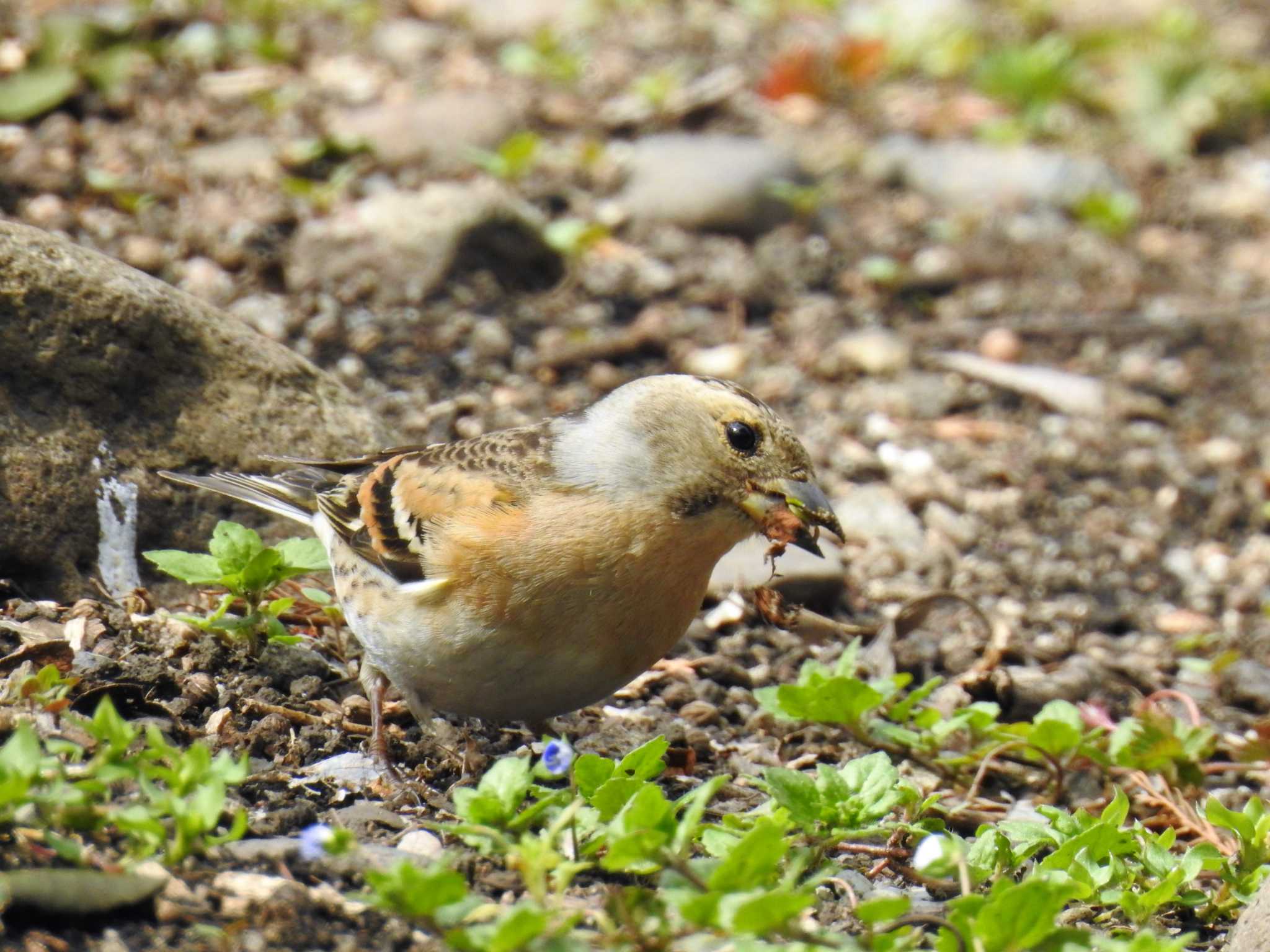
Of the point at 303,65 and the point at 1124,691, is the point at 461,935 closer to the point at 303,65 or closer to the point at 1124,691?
the point at 1124,691

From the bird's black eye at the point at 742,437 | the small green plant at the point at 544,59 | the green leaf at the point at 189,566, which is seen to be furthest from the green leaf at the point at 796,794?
the small green plant at the point at 544,59

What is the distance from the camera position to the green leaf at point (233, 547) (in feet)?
11.4

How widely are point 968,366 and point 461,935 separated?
4.74m

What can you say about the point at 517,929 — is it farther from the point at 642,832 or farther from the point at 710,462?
the point at 710,462

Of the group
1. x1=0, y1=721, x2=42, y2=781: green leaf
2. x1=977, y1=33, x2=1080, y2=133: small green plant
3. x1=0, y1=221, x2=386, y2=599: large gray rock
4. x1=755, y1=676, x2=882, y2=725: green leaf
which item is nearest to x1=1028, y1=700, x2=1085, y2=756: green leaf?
x1=755, y1=676, x2=882, y2=725: green leaf

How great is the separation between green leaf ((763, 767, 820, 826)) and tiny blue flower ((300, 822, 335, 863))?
0.85m

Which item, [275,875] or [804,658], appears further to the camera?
[804,658]

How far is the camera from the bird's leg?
3381 millimetres

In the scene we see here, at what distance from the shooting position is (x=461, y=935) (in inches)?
87.5

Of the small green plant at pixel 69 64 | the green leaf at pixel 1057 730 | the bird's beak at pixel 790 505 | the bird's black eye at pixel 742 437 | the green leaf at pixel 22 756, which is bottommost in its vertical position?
the green leaf at pixel 1057 730

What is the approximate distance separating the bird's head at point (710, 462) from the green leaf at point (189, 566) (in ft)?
2.69

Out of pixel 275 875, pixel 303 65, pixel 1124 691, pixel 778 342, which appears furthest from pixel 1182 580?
pixel 303 65

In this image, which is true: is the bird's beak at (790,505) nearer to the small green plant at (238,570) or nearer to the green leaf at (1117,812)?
the green leaf at (1117,812)

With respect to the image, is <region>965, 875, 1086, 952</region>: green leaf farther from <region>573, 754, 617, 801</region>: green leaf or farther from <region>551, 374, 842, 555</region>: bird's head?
<region>551, 374, 842, 555</region>: bird's head
